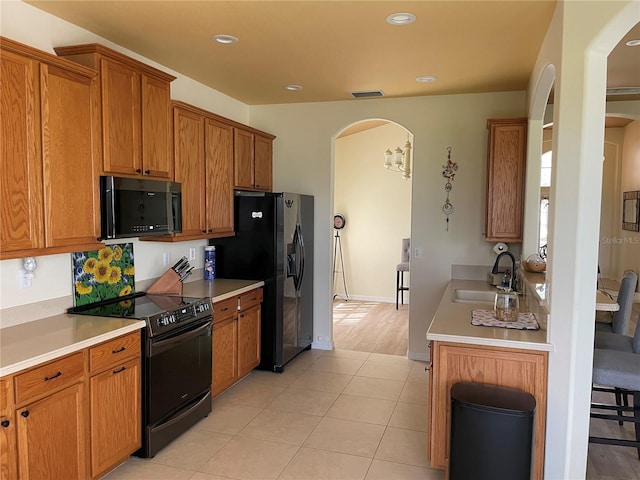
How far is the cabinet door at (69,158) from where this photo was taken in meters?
2.47

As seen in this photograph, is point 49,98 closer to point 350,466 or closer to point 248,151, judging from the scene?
point 248,151

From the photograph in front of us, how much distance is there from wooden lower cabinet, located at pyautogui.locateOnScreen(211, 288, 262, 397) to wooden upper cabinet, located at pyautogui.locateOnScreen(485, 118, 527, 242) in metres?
2.19

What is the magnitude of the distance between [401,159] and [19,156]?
5.53m

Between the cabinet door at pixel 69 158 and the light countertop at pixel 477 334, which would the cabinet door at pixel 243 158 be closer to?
the cabinet door at pixel 69 158

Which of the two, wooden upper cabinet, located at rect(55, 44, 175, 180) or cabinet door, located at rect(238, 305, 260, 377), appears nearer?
Answer: wooden upper cabinet, located at rect(55, 44, 175, 180)

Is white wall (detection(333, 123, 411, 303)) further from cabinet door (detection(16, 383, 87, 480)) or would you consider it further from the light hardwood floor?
cabinet door (detection(16, 383, 87, 480))

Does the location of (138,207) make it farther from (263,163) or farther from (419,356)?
(419,356)

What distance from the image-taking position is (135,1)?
2600 millimetres

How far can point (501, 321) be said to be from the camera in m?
2.85

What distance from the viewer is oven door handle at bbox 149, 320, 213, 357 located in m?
2.86

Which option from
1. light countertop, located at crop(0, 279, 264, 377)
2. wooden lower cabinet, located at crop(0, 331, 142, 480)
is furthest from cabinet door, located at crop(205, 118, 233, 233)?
wooden lower cabinet, located at crop(0, 331, 142, 480)

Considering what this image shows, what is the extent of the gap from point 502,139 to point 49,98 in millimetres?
3384

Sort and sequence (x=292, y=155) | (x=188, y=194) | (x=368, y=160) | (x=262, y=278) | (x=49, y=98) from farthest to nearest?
1. (x=368, y=160)
2. (x=292, y=155)
3. (x=262, y=278)
4. (x=188, y=194)
5. (x=49, y=98)

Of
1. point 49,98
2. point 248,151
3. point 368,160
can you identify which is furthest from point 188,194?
point 368,160
